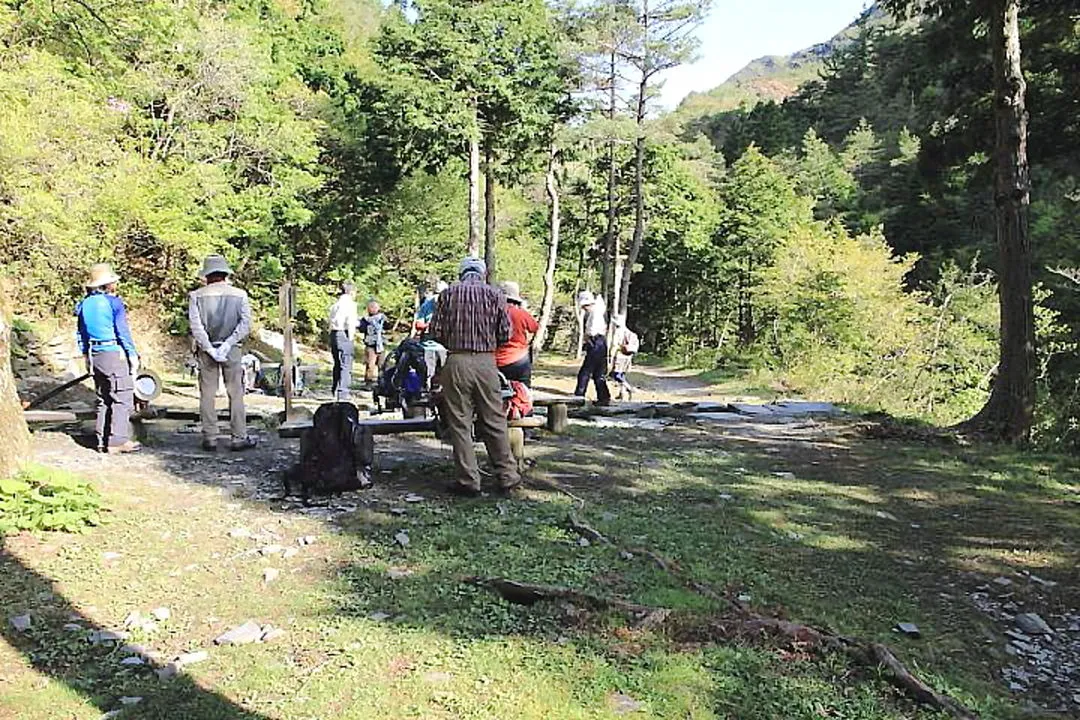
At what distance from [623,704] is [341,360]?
410 inches

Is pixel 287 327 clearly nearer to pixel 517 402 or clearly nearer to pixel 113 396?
pixel 113 396

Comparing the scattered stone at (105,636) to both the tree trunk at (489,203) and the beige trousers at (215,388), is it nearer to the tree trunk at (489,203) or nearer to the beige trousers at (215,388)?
the beige trousers at (215,388)

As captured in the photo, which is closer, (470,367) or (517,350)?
(470,367)

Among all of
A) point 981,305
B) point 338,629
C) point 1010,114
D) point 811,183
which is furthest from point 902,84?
point 811,183

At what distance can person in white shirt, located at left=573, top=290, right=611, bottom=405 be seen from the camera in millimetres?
13117

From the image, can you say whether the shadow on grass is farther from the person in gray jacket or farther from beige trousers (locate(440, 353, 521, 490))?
the person in gray jacket

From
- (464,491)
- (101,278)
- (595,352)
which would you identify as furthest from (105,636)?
(595,352)

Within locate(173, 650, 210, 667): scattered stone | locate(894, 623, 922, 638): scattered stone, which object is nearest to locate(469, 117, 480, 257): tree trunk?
locate(894, 623, 922, 638): scattered stone

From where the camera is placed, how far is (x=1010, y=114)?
10.3m

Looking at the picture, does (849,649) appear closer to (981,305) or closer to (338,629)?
(338,629)

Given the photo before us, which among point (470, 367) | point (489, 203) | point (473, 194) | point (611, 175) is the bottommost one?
point (470, 367)

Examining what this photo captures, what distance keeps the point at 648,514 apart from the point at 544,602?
7.17 ft

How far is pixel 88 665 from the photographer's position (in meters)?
3.63

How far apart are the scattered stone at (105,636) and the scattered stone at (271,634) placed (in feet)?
2.02
